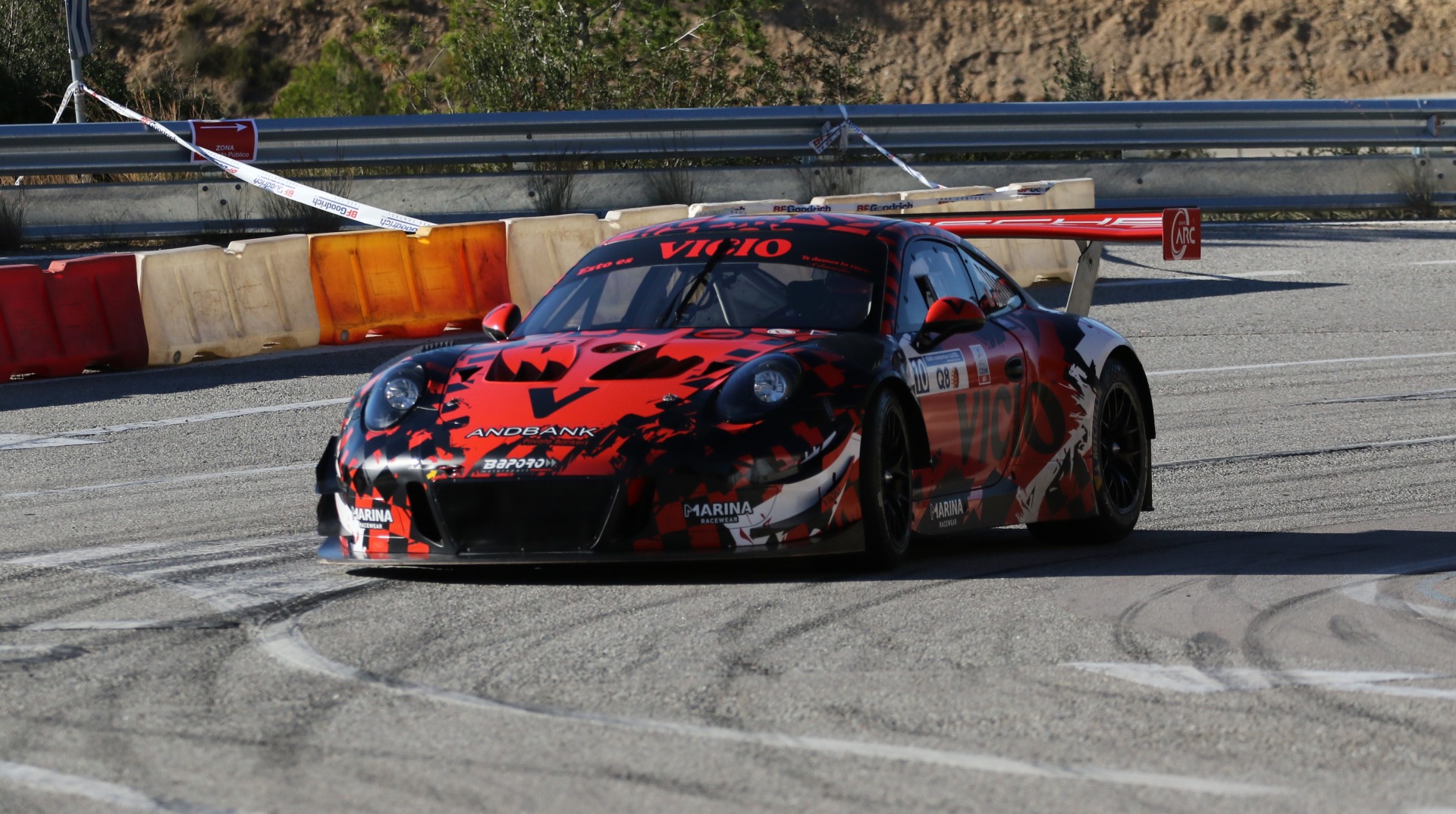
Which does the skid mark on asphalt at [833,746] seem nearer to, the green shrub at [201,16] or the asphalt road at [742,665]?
the asphalt road at [742,665]

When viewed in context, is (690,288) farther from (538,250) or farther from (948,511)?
(538,250)

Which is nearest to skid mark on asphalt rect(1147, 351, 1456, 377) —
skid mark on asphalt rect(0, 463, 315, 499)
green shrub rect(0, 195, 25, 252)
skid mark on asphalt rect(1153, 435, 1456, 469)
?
skid mark on asphalt rect(1153, 435, 1456, 469)

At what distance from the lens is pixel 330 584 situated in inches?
245

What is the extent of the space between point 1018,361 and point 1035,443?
1.02ft

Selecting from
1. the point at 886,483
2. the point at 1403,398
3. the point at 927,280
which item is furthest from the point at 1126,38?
the point at 886,483

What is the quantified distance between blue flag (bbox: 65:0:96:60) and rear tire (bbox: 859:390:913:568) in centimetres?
1473

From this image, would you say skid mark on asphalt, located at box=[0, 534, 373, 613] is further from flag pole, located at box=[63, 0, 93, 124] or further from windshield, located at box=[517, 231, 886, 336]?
flag pole, located at box=[63, 0, 93, 124]

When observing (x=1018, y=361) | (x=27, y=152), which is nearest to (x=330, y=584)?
(x=1018, y=361)

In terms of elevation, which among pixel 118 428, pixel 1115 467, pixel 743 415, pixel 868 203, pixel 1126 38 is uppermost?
pixel 743 415

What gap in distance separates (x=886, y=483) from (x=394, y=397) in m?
1.59

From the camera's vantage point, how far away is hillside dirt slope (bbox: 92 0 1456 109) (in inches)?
2420

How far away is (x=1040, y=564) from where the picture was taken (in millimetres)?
7000

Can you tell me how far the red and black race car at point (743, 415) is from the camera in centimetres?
603

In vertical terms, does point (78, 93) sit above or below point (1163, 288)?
above
